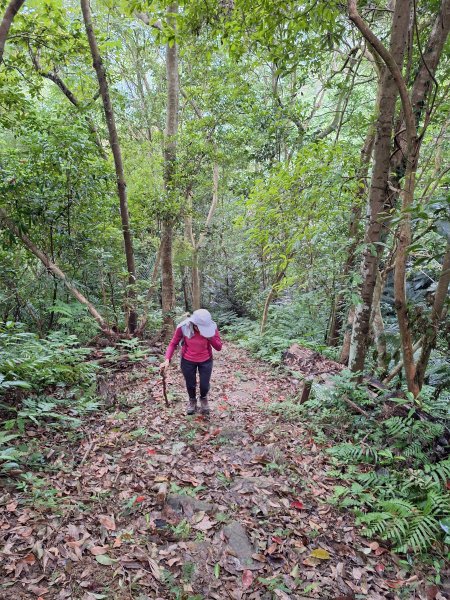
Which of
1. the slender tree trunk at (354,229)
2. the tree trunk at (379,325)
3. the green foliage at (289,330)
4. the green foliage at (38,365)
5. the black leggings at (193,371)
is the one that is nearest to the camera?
the green foliage at (38,365)

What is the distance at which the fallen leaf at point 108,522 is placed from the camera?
3171mm

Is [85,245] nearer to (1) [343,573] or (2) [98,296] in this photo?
(2) [98,296]

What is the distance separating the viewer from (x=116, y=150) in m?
8.20

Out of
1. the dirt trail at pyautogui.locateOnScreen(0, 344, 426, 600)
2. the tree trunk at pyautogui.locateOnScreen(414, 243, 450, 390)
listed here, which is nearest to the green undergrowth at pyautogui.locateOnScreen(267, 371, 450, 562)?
the dirt trail at pyautogui.locateOnScreen(0, 344, 426, 600)

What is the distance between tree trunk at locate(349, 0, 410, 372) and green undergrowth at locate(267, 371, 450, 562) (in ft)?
2.54

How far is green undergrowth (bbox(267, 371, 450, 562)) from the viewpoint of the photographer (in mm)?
3494

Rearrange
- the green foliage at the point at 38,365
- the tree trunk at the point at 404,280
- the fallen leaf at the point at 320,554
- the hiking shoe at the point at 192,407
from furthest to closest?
the hiking shoe at the point at 192,407 → the green foliage at the point at 38,365 → the tree trunk at the point at 404,280 → the fallen leaf at the point at 320,554

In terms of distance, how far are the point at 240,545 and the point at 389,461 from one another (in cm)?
217

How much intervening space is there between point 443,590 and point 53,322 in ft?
26.7

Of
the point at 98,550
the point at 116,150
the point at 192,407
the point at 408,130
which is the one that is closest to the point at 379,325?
the point at 408,130

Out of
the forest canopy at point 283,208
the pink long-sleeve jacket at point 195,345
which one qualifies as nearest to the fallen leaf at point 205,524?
the forest canopy at point 283,208

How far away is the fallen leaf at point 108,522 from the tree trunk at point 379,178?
418 cm

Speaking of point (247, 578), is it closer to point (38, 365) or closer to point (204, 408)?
point (204, 408)

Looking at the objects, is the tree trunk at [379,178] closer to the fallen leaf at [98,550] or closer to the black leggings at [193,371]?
the black leggings at [193,371]
